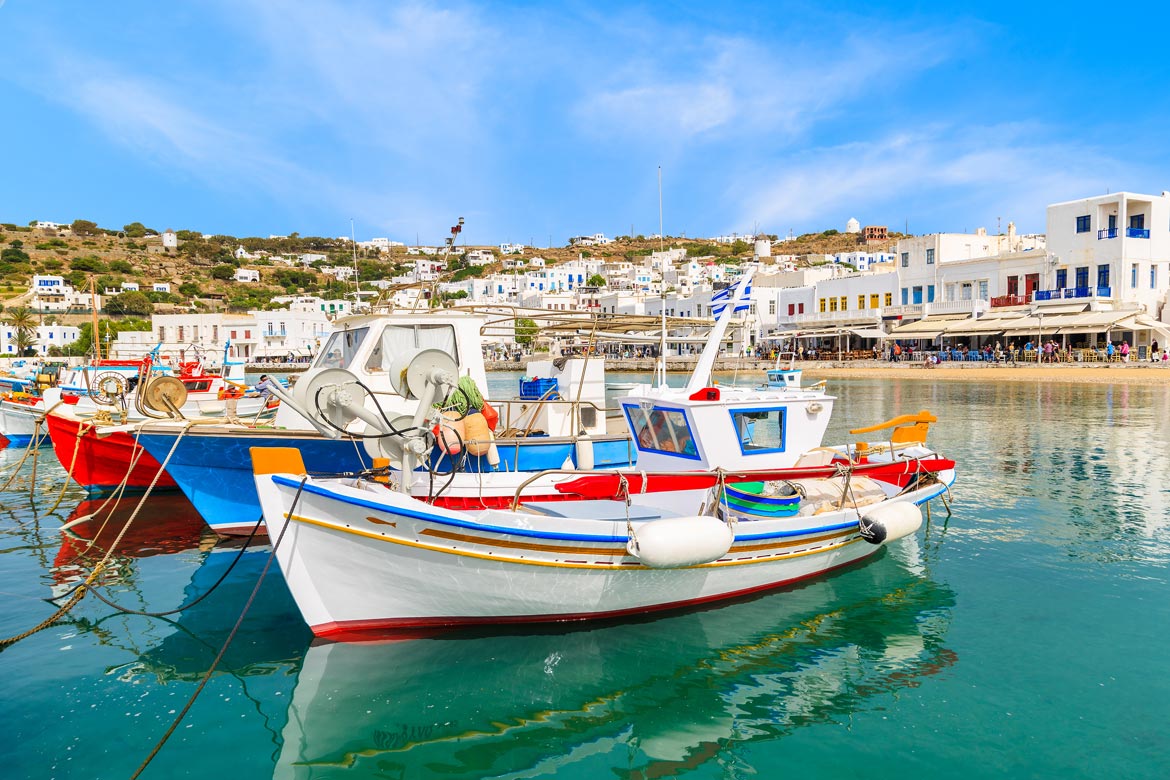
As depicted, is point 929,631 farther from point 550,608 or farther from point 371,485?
point 371,485

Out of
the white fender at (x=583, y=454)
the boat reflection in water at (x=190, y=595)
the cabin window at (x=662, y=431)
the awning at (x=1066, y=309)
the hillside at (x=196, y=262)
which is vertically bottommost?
the boat reflection in water at (x=190, y=595)

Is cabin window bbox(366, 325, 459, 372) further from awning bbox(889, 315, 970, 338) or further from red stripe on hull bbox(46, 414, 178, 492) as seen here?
awning bbox(889, 315, 970, 338)

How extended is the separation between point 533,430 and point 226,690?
6.45m

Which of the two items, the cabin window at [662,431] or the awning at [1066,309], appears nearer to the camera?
the cabin window at [662,431]

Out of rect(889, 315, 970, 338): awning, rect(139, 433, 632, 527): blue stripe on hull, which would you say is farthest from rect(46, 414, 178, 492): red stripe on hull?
rect(889, 315, 970, 338): awning

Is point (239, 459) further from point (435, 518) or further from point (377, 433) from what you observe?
point (435, 518)

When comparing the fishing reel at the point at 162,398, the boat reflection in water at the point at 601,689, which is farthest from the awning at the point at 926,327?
the fishing reel at the point at 162,398

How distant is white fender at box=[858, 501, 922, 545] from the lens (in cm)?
876

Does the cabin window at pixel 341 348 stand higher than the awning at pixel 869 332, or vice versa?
the awning at pixel 869 332

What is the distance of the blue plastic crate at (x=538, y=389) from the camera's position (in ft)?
44.1

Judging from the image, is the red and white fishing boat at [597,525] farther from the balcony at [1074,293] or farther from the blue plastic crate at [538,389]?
the balcony at [1074,293]

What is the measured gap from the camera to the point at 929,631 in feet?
25.9

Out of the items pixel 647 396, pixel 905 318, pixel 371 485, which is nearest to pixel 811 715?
pixel 647 396

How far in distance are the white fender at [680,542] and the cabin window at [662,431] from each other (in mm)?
1905
